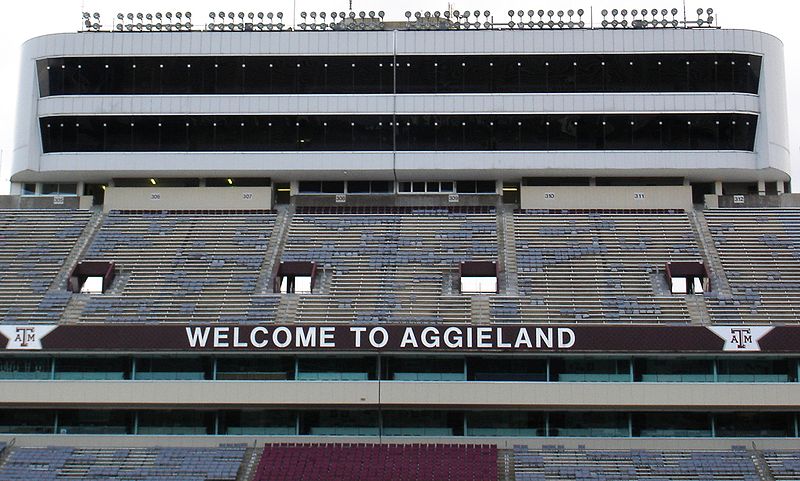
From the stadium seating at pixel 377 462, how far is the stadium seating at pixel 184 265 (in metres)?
7.03

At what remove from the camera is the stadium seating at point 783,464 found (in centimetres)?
4678

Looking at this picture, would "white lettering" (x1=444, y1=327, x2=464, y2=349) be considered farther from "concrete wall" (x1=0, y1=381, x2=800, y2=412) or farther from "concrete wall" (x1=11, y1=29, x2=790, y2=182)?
"concrete wall" (x1=11, y1=29, x2=790, y2=182)

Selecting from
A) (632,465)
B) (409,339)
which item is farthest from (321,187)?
(632,465)

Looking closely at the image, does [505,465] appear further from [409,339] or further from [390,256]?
[390,256]

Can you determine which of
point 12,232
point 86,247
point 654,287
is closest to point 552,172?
point 654,287

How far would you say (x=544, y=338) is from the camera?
49250mm

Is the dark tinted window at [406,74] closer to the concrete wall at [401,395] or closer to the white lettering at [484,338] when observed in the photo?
the white lettering at [484,338]

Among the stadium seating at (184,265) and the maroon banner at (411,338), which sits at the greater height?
the stadium seating at (184,265)

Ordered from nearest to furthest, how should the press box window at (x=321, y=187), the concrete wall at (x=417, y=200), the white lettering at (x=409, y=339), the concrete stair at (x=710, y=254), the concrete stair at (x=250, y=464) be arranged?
1. the concrete stair at (x=250, y=464)
2. the white lettering at (x=409, y=339)
3. the concrete stair at (x=710, y=254)
4. the concrete wall at (x=417, y=200)
5. the press box window at (x=321, y=187)

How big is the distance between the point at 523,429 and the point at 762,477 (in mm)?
10960

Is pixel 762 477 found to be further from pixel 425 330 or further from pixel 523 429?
pixel 425 330

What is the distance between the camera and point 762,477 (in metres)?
46.8

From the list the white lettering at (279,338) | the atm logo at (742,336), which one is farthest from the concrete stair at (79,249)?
the atm logo at (742,336)

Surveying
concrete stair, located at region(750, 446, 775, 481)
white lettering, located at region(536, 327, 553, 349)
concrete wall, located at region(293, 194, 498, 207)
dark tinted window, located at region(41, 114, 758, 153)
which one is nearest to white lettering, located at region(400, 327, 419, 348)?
white lettering, located at region(536, 327, 553, 349)
